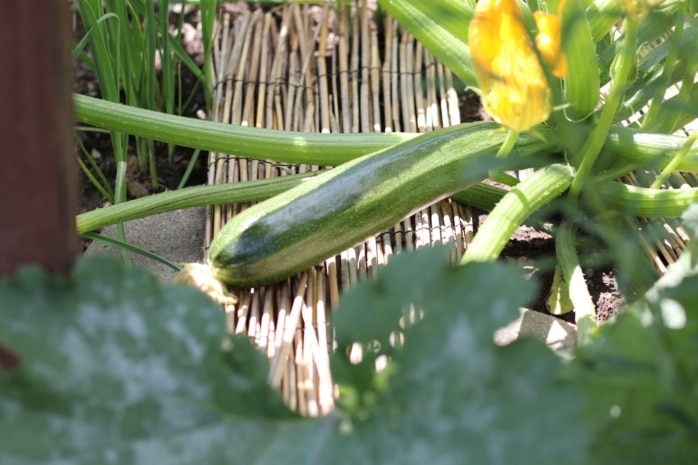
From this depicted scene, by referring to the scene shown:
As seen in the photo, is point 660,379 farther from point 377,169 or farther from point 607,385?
point 377,169

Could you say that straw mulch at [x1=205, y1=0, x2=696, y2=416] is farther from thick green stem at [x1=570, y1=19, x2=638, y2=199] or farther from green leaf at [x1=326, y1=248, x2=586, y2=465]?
green leaf at [x1=326, y1=248, x2=586, y2=465]

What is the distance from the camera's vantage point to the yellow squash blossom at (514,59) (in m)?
1.37

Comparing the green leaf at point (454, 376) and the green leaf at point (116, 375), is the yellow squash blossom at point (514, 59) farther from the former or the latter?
the green leaf at point (116, 375)

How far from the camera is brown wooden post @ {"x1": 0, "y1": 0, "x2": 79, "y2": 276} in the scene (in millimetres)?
850

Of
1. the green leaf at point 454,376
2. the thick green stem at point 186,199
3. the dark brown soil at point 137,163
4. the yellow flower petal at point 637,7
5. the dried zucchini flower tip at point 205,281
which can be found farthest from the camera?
the dark brown soil at point 137,163

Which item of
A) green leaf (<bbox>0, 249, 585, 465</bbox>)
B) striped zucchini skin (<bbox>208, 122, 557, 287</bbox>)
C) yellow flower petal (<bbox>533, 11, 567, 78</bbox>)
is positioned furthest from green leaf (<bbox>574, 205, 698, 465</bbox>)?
striped zucchini skin (<bbox>208, 122, 557, 287</bbox>)

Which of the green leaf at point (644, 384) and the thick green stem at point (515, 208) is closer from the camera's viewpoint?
the green leaf at point (644, 384)

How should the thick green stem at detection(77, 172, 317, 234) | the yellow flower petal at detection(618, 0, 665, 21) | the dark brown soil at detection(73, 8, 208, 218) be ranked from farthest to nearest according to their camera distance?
the dark brown soil at detection(73, 8, 208, 218) < the thick green stem at detection(77, 172, 317, 234) < the yellow flower petal at detection(618, 0, 665, 21)

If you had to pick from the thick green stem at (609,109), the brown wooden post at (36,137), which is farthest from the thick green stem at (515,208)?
the brown wooden post at (36,137)

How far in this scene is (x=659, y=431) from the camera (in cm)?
89

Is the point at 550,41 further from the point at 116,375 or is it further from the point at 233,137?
the point at 116,375

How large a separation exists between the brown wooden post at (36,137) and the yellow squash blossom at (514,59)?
70cm

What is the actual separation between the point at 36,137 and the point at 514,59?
30.2 inches

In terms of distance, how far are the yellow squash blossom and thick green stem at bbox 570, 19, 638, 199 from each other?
9 centimetres
